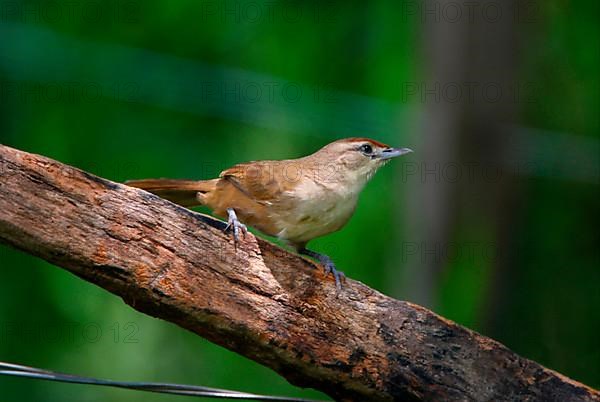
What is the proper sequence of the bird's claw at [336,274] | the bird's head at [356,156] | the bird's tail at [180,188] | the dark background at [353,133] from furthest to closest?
the dark background at [353,133], the bird's head at [356,156], the bird's tail at [180,188], the bird's claw at [336,274]

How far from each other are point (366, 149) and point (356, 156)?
99 mm

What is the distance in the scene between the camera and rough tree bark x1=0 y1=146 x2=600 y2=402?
2889mm

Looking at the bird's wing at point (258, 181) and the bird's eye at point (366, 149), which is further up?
the bird's eye at point (366, 149)

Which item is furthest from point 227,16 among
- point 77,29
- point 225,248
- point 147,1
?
point 225,248

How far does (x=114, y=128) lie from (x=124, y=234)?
3607 mm

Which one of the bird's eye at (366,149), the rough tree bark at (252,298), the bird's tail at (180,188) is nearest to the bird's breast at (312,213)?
the bird's tail at (180,188)

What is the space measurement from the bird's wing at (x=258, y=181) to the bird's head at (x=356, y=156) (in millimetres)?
327

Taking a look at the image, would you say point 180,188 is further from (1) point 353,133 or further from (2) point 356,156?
(1) point 353,133

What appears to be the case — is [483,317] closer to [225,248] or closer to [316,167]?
[316,167]

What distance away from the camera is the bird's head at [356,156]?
436 cm

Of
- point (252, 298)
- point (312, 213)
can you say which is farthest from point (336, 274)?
point (312, 213)

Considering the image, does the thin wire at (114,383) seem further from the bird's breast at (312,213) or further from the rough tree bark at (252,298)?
the bird's breast at (312,213)

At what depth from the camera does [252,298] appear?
316 cm

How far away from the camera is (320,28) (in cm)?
675
